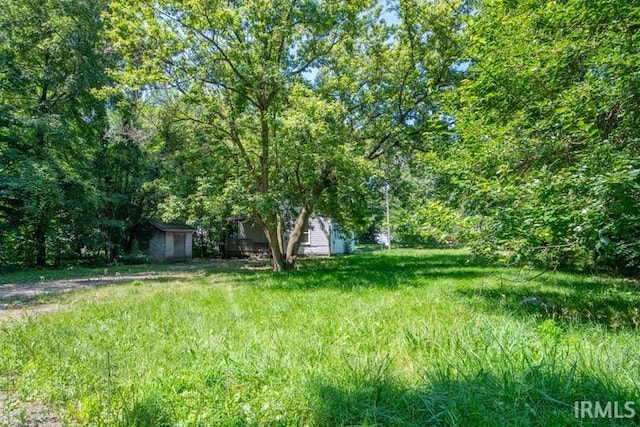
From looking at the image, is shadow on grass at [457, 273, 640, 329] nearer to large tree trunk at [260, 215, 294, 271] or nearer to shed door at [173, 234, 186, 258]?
large tree trunk at [260, 215, 294, 271]

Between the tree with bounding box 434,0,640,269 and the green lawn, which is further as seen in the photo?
the tree with bounding box 434,0,640,269

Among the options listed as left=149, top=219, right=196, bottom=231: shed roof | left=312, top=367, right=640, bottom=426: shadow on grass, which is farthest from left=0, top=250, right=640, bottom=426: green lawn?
left=149, top=219, right=196, bottom=231: shed roof

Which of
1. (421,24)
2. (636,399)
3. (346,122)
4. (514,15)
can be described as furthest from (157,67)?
(636,399)

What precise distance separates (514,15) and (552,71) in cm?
169

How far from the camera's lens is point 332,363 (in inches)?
119

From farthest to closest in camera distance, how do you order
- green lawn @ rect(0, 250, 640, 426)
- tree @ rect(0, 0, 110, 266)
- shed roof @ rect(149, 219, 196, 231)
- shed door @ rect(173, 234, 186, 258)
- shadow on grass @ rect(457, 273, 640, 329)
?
shed door @ rect(173, 234, 186, 258) → shed roof @ rect(149, 219, 196, 231) → tree @ rect(0, 0, 110, 266) → shadow on grass @ rect(457, 273, 640, 329) → green lawn @ rect(0, 250, 640, 426)

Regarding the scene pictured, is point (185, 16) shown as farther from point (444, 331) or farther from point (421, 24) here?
point (444, 331)

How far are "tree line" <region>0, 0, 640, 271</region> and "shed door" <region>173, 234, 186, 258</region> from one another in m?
2.07

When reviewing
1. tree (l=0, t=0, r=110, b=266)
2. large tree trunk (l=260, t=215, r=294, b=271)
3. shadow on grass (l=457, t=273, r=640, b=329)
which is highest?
tree (l=0, t=0, r=110, b=266)

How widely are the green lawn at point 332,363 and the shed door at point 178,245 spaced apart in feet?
53.7

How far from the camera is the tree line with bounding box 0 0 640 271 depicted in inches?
152

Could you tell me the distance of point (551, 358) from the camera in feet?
9.18

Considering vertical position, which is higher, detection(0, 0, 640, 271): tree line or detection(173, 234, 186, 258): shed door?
detection(0, 0, 640, 271): tree line

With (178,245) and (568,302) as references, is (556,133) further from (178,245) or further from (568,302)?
(178,245)
